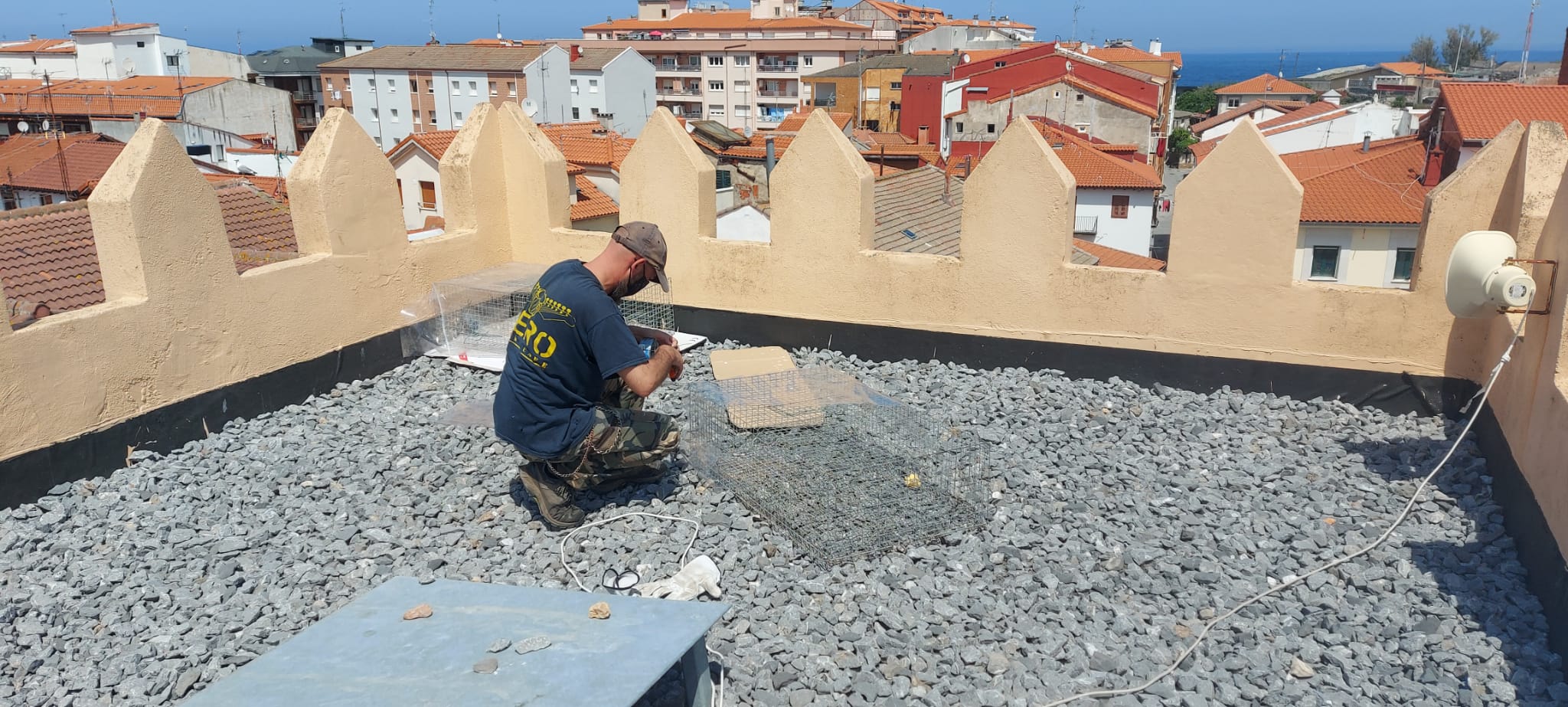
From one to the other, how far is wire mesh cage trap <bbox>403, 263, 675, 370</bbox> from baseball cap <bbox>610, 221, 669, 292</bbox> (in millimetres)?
3324

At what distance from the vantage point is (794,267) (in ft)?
28.7

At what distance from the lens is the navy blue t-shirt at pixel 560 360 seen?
531cm

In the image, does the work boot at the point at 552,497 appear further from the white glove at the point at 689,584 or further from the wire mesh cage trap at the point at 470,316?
the wire mesh cage trap at the point at 470,316

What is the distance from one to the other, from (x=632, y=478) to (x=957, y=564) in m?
2.04

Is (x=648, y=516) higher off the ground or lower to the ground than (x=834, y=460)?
lower

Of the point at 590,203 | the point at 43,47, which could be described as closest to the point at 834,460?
the point at 590,203

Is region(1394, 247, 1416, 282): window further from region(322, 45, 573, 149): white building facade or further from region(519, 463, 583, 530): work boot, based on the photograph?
region(322, 45, 573, 149): white building facade

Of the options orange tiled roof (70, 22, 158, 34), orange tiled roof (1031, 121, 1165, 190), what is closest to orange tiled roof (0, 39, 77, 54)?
orange tiled roof (70, 22, 158, 34)

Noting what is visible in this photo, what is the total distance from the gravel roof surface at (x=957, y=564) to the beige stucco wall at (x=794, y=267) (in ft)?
1.84

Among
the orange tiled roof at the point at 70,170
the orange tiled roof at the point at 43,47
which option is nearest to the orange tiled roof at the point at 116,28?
the orange tiled roof at the point at 43,47

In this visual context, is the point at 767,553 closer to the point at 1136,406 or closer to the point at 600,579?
the point at 600,579

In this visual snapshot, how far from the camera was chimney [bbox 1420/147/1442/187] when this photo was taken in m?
27.8

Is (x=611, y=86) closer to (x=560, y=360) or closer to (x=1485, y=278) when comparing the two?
(x=560, y=360)

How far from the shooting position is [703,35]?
8669 cm
